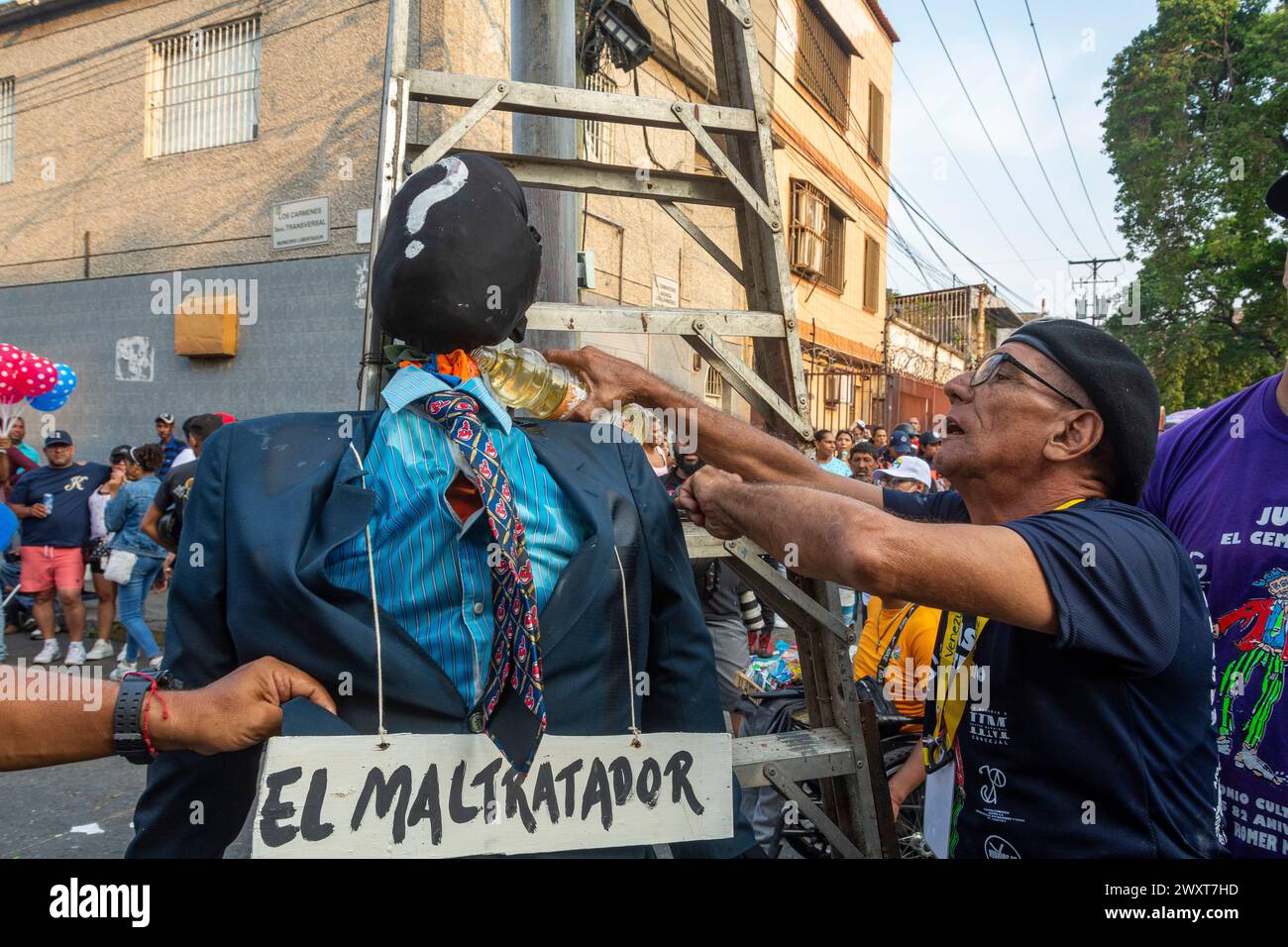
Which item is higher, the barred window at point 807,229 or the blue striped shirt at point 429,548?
the barred window at point 807,229

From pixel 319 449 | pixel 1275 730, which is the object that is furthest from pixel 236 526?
pixel 1275 730

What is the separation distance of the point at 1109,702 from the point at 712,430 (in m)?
1.21

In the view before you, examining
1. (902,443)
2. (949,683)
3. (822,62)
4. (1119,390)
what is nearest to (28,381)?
(949,683)

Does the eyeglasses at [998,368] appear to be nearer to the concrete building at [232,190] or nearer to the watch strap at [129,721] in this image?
the watch strap at [129,721]

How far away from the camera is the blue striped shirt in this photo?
1526 millimetres

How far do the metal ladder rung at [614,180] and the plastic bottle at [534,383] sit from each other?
75cm

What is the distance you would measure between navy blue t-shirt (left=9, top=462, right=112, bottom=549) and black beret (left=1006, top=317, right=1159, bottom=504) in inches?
313

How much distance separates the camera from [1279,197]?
2.42 metres

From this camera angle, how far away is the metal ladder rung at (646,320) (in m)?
2.50

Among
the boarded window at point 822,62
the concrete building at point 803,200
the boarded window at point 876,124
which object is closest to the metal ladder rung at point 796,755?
the concrete building at point 803,200

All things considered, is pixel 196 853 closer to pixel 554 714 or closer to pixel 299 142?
pixel 554 714

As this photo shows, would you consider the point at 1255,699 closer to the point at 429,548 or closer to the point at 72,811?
the point at 429,548
